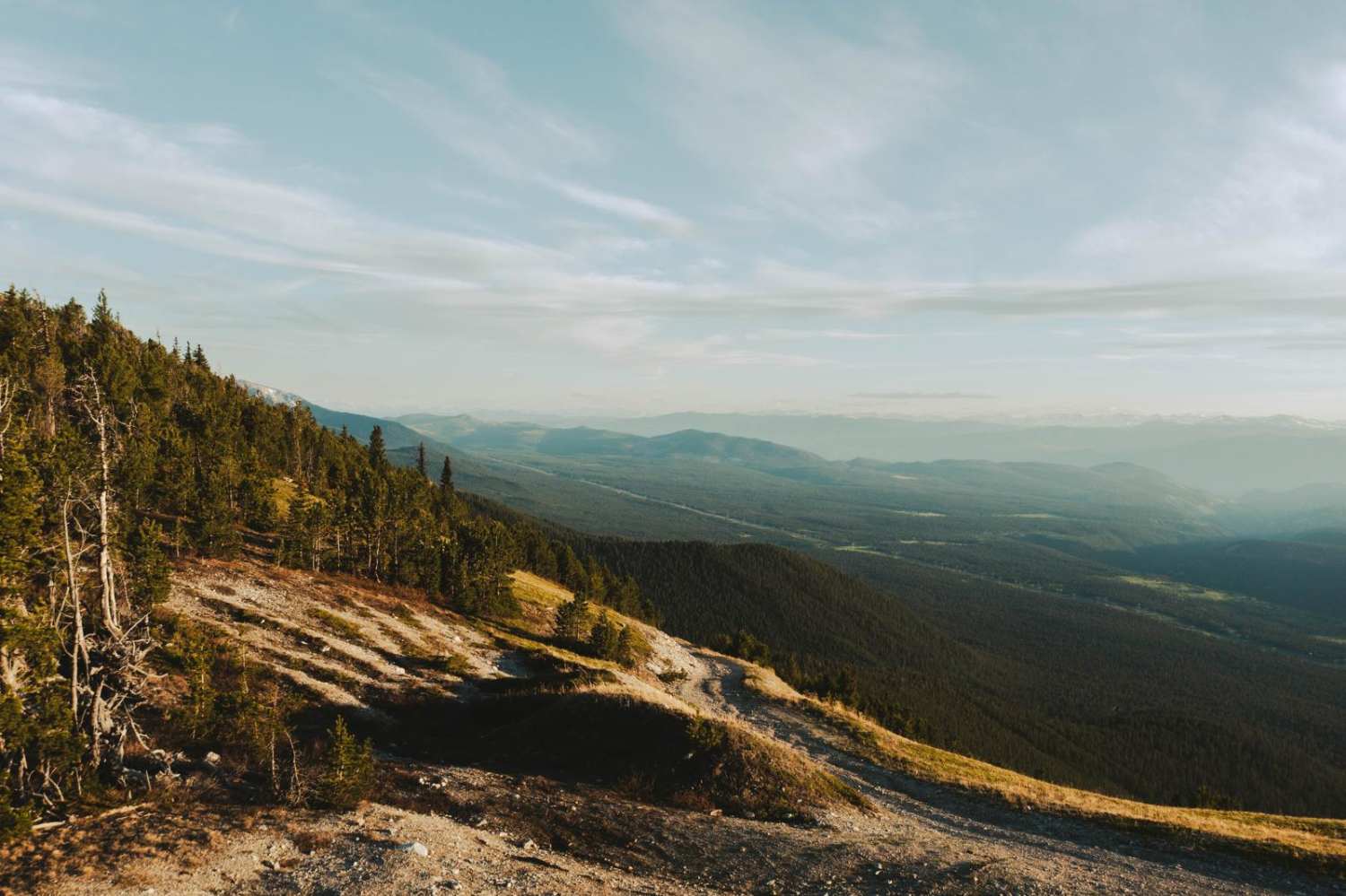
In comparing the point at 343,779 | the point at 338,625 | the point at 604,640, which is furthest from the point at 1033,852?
the point at 604,640

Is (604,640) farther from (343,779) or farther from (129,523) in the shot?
(343,779)

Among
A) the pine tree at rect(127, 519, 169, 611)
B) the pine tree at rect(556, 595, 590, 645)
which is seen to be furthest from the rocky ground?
the pine tree at rect(556, 595, 590, 645)

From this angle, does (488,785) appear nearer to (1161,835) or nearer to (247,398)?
(1161,835)

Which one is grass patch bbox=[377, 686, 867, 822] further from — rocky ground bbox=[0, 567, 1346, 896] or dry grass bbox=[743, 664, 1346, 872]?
dry grass bbox=[743, 664, 1346, 872]

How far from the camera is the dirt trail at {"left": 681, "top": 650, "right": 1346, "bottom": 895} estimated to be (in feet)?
96.5

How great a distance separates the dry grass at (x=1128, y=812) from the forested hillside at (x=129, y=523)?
2121 inches

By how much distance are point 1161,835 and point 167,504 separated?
10499cm

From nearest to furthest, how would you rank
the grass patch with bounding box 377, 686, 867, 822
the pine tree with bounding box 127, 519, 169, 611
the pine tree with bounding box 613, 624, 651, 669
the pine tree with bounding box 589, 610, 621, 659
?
the grass patch with bounding box 377, 686, 867, 822, the pine tree with bounding box 127, 519, 169, 611, the pine tree with bounding box 589, 610, 621, 659, the pine tree with bounding box 613, 624, 651, 669

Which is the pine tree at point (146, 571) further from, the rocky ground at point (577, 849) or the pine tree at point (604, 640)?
the pine tree at point (604, 640)

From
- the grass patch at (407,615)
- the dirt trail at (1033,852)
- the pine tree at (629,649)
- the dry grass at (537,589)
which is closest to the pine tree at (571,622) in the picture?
the pine tree at (629,649)

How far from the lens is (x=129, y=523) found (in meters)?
59.6

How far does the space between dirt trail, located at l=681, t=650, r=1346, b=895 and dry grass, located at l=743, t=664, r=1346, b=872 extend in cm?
151

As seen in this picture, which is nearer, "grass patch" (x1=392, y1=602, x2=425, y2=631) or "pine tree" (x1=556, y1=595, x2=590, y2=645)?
"grass patch" (x1=392, y1=602, x2=425, y2=631)

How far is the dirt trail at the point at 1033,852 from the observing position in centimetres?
2942
